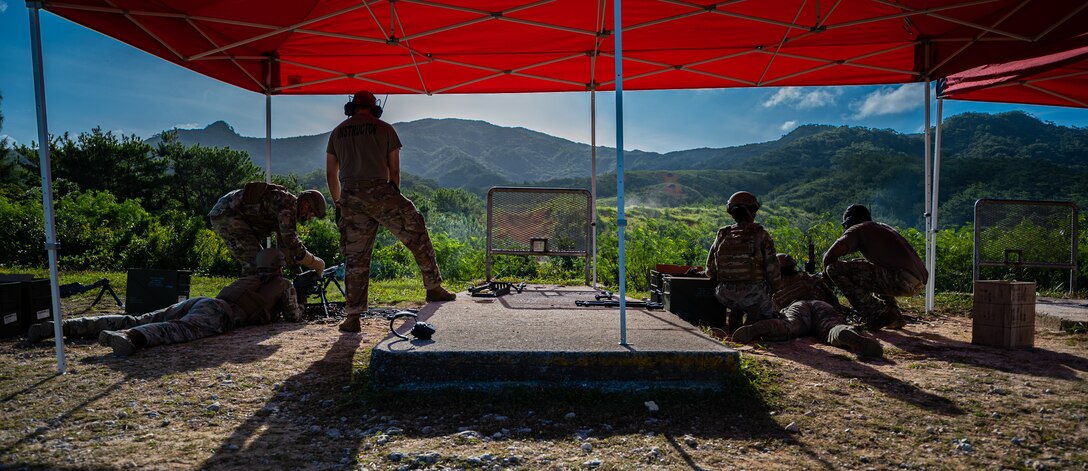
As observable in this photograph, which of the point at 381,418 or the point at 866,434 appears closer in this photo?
the point at 866,434

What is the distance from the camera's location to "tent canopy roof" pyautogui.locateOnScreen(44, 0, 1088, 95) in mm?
6312

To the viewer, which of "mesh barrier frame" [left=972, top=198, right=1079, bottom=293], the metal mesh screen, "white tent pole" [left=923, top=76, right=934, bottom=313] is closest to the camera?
"white tent pole" [left=923, top=76, right=934, bottom=313]

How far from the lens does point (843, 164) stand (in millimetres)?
69938

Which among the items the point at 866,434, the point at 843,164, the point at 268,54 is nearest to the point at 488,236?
the point at 268,54

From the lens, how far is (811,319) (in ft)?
19.9

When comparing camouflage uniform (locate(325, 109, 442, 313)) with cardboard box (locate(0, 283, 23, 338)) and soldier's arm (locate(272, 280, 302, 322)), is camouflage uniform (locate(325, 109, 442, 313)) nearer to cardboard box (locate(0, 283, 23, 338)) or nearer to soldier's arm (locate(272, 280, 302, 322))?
soldier's arm (locate(272, 280, 302, 322))

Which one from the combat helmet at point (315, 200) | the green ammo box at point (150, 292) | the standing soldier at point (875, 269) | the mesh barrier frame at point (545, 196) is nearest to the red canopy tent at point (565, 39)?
the mesh barrier frame at point (545, 196)

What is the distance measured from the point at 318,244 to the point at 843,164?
2791 inches

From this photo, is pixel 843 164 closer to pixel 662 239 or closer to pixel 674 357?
pixel 662 239

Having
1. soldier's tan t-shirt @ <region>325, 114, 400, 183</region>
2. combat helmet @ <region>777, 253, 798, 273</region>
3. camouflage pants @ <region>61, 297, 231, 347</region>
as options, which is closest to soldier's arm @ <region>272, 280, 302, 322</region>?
camouflage pants @ <region>61, 297, 231, 347</region>

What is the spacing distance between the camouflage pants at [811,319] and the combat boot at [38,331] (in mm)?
6944

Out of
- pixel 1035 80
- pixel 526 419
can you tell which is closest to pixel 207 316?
pixel 526 419

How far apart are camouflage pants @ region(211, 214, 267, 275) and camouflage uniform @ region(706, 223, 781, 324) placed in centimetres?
547

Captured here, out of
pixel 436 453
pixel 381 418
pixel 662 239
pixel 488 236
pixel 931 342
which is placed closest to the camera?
pixel 436 453
